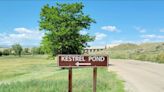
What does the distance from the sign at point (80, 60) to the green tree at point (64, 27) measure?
34867 mm

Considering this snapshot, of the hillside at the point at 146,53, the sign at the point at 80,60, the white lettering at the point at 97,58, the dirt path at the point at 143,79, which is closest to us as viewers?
the sign at the point at 80,60

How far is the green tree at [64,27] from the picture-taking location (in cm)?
4691

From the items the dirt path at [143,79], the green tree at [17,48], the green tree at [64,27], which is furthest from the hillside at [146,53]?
the green tree at [17,48]

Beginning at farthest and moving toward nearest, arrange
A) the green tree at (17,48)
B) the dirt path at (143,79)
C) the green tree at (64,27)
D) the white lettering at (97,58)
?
the green tree at (17,48) < the green tree at (64,27) < the dirt path at (143,79) < the white lettering at (97,58)

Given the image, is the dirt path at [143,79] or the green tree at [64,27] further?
the green tree at [64,27]

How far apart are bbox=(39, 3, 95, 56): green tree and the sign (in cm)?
3487

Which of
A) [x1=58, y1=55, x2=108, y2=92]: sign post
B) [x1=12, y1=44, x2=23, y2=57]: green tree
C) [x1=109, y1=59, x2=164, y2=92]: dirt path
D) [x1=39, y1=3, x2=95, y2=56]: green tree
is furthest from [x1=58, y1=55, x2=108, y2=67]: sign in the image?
[x1=12, y1=44, x2=23, y2=57]: green tree

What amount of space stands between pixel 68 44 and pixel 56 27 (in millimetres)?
2673

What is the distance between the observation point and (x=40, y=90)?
14.3 m

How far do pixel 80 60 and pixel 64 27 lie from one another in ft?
118

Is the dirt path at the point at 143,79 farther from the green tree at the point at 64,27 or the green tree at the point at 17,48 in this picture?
the green tree at the point at 17,48

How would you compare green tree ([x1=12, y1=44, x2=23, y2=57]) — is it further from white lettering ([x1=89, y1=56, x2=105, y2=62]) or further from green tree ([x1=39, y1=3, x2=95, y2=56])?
white lettering ([x1=89, y1=56, x2=105, y2=62])

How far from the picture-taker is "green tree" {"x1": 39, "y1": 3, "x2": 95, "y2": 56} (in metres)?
46.9

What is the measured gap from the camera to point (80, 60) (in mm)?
10914
